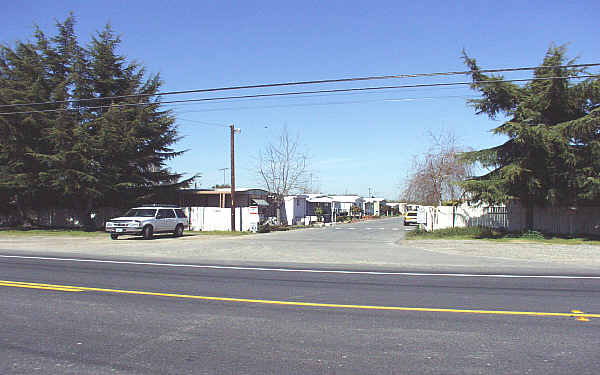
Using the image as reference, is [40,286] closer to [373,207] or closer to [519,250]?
[519,250]

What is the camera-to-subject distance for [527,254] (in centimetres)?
1666

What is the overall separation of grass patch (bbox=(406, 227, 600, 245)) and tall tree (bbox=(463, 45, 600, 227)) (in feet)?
5.74

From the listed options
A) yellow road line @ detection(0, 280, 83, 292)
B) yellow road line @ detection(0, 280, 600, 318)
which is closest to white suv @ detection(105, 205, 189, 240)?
yellow road line @ detection(0, 280, 83, 292)

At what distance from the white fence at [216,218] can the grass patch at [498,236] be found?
12.5 m

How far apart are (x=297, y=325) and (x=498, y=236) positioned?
1953cm

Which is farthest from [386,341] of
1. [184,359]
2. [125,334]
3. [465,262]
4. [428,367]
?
[465,262]

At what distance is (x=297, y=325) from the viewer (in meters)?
6.46

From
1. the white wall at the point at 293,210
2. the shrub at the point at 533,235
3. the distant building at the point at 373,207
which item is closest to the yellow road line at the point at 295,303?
the shrub at the point at 533,235

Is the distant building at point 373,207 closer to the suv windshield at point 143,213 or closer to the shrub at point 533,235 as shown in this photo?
the shrub at point 533,235

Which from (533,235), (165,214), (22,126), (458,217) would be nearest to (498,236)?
(533,235)

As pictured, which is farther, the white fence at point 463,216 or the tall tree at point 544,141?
the white fence at point 463,216

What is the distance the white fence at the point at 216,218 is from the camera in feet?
107

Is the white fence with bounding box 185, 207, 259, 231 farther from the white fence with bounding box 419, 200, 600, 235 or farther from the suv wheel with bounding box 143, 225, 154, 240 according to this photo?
the white fence with bounding box 419, 200, 600, 235

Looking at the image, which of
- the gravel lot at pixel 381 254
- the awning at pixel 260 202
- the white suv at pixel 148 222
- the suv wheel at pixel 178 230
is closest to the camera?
the gravel lot at pixel 381 254
